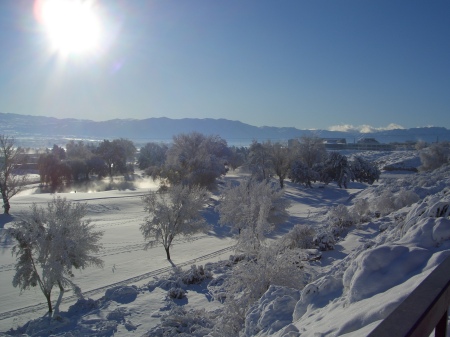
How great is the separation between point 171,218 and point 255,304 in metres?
16.8

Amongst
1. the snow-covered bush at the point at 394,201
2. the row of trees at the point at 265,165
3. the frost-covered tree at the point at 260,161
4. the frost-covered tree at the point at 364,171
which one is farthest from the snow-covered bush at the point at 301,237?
the frost-covered tree at the point at 364,171

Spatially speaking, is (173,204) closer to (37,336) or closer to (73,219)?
(73,219)

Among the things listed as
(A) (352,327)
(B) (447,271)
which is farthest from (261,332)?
(B) (447,271)

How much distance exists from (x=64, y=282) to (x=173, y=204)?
11.1 metres

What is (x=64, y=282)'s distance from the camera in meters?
15.0

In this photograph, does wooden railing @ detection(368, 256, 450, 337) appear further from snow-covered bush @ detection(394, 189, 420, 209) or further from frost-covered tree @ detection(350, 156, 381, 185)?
frost-covered tree @ detection(350, 156, 381, 185)

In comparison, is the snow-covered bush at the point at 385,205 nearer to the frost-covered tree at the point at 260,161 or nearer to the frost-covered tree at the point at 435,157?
the frost-covered tree at the point at 260,161

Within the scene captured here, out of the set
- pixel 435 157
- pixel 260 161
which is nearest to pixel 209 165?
pixel 260 161

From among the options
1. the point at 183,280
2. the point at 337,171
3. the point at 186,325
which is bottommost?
the point at 183,280

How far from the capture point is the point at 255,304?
8281mm

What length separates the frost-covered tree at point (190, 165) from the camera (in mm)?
47156

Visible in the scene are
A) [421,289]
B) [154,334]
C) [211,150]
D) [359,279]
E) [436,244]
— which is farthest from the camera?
[211,150]

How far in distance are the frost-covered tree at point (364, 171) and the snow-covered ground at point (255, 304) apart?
2675 centimetres

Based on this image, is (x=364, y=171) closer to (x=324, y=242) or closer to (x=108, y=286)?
(x=324, y=242)
